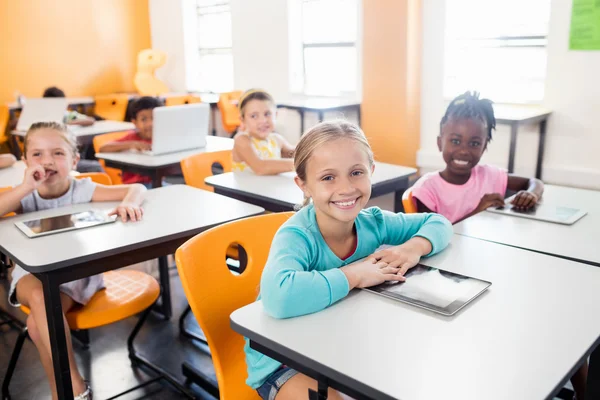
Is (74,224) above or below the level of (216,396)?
above

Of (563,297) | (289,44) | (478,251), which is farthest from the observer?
(289,44)

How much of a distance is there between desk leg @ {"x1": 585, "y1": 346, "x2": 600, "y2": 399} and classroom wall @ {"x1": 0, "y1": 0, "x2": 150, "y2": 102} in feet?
25.0

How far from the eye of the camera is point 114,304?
187 cm

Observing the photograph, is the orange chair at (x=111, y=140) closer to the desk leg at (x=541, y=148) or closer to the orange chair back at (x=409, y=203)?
the orange chair back at (x=409, y=203)

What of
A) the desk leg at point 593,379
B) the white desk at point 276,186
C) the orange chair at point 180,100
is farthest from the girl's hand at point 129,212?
the orange chair at point 180,100

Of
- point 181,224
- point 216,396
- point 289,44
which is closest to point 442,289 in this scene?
point 181,224

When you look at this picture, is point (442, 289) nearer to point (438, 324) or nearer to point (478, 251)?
point (438, 324)

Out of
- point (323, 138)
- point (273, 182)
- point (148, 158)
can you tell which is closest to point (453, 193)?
point (273, 182)

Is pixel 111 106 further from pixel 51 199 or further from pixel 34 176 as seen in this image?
pixel 34 176

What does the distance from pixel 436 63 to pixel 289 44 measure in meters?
1.92

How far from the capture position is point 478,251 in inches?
58.9

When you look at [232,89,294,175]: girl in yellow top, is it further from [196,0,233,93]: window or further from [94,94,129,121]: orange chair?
[94,94,129,121]: orange chair

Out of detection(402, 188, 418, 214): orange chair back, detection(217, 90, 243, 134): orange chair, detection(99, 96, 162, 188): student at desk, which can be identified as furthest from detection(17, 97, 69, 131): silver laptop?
detection(402, 188, 418, 214): orange chair back

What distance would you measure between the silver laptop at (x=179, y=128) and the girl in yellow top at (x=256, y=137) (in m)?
0.46
